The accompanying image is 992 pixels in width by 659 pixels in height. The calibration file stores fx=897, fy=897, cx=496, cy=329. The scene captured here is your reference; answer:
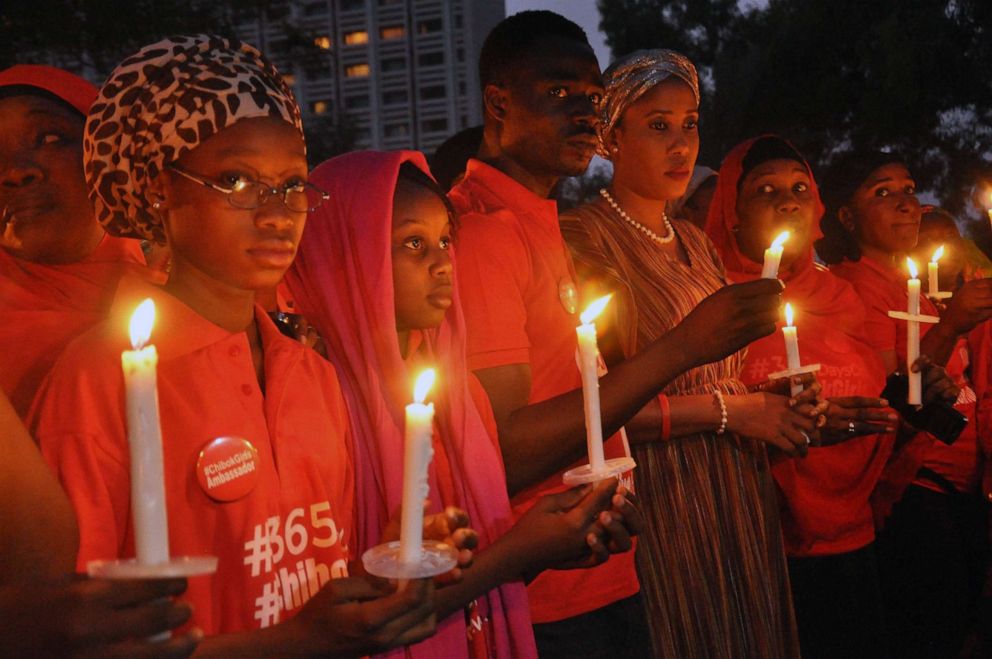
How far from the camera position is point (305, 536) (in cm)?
171

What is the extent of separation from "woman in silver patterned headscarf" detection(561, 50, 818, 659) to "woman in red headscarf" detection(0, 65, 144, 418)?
141cm

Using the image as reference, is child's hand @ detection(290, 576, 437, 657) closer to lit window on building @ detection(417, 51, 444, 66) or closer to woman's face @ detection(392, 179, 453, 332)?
woman's face @ detection(392, 179, 453, 332)

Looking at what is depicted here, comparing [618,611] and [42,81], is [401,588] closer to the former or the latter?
[618,611]

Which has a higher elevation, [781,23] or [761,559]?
[781,23]

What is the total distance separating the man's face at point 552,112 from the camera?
276 cm

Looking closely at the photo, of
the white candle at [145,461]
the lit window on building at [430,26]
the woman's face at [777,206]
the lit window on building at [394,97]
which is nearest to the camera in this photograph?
the white candle at [145,461]

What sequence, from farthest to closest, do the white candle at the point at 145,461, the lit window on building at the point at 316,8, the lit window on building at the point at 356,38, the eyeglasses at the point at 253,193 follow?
Answer: the lit window on building at the point at 316,8, the lit window on building at the point at 356,38, the eyeglasses at the point at 253,193, the white candle at the point at 145,461

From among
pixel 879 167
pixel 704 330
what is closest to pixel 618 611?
pixel 704 330

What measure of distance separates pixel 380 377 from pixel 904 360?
2951mm

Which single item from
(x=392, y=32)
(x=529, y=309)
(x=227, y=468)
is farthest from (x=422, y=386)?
(x=392, y=32)

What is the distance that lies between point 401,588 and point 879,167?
3.72 meters

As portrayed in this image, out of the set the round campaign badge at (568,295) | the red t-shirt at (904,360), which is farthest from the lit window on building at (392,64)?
the round campaign badge at (568,295)

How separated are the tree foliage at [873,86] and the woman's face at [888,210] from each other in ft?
27.0

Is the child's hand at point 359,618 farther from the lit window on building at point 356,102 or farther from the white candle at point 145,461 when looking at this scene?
the lit window on building at point 356,102
